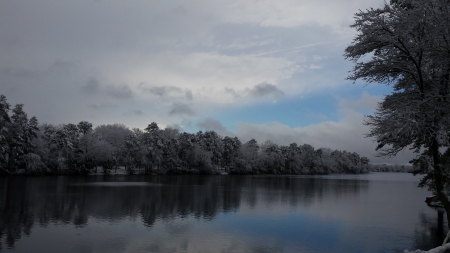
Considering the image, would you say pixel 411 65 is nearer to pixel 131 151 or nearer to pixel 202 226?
pixel 202 226

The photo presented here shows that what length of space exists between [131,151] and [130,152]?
47cm

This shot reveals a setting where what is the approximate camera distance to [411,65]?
13039 millimetres

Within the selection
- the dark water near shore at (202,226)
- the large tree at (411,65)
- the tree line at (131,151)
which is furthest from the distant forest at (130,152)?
the large tree at (411,65)

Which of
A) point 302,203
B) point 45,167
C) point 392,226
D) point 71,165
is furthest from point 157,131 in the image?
point 392,226

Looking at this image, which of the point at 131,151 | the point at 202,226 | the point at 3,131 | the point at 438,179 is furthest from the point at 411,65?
the point at 131,151

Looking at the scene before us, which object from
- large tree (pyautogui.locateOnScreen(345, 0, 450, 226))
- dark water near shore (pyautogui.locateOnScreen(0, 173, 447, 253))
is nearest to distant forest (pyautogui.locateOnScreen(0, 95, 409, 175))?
dark water near shore (pyautogui.locateOnScreen(0, 173, 447, 253))

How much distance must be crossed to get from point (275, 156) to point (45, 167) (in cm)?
7696

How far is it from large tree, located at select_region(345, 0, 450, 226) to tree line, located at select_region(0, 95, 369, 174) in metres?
65.8

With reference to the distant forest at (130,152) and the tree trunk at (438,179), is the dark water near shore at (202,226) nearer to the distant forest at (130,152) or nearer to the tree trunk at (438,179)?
the tree trunk at (438,179)

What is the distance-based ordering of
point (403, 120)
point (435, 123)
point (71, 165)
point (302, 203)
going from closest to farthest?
point (403, 120), point (435, 123), point (302, 203), point (71, 165)

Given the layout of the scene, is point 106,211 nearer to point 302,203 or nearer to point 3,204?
point 3,204

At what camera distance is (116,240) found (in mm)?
17969

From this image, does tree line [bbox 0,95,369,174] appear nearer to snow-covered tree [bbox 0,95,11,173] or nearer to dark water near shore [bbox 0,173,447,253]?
snow-covered tree [bbox 0,95,11,173]

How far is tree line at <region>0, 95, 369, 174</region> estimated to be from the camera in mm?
66938
